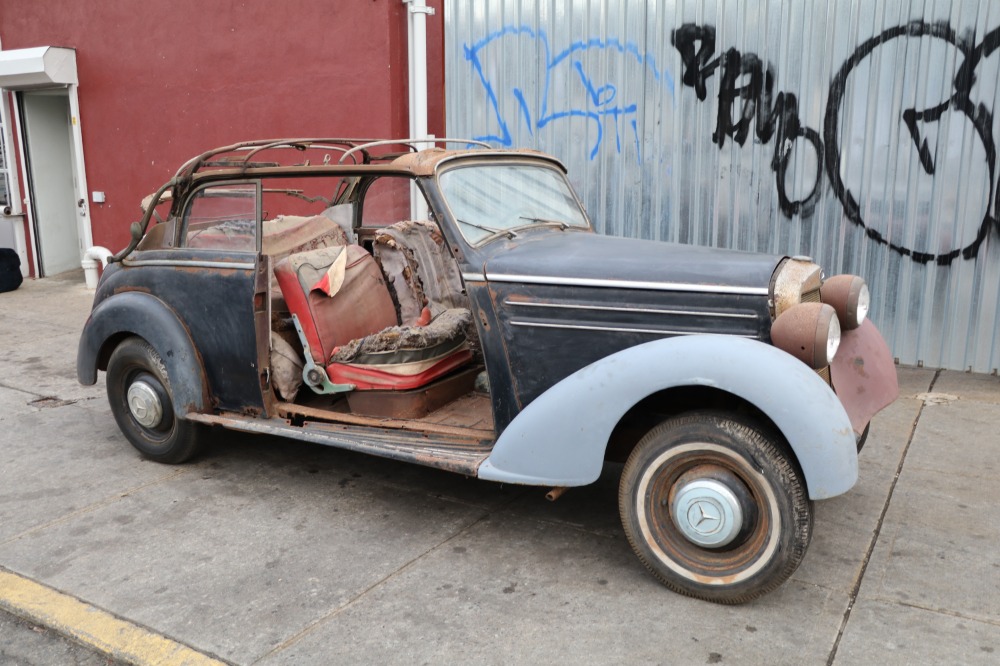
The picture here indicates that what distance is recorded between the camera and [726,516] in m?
3.07

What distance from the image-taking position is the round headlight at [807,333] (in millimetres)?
3078

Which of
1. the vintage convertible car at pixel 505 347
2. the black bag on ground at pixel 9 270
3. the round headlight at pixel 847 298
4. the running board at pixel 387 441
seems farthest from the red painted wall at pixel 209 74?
the round headlight at pixel 847 298

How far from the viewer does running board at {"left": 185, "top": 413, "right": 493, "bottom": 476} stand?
11.8ft

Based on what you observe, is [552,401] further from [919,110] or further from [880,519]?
[919,110]

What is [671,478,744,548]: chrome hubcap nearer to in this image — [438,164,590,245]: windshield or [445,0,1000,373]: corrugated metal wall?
[438,164,590,245]: windshield

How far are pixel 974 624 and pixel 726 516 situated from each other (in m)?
0.93

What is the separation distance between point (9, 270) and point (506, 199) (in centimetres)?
831

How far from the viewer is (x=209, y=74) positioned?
8859mm

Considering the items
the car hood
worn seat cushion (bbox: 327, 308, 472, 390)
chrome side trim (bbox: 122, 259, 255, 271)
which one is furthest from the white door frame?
the car hood

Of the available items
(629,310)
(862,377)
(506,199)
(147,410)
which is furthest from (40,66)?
(862,377)

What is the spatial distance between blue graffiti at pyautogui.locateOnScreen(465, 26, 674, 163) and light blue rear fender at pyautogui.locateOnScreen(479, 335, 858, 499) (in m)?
3.99

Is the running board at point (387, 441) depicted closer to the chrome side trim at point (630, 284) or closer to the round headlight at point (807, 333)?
the chrome side trim at point (630, 284)

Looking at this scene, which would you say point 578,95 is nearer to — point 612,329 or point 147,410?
point 612,329

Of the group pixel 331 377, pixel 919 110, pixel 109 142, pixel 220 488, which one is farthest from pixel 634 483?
pixel 109 142
